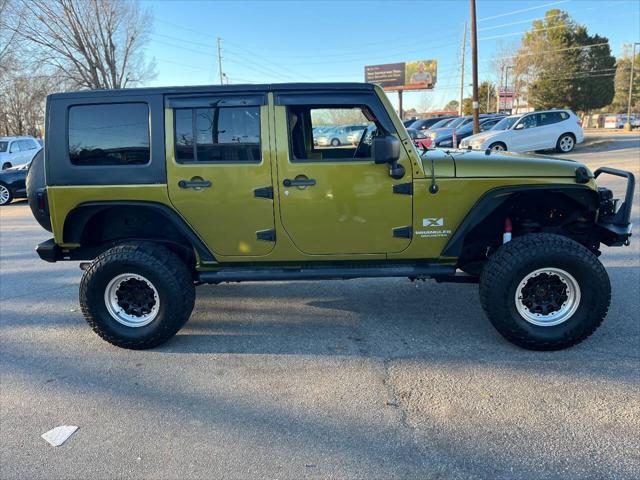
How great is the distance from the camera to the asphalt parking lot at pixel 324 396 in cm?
240

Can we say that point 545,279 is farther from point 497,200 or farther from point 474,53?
point 474,53

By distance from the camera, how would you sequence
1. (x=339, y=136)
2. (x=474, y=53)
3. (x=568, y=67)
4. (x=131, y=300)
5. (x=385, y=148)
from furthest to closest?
(x=568, y=67) → (x=474, y=53) → (x=339, y=136) → (x=131, y=300) → (x=385, y=148)

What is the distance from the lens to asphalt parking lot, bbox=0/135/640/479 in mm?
2404

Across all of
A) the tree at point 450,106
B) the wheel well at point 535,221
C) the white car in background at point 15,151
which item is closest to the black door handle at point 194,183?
the wheel well at point 535,221

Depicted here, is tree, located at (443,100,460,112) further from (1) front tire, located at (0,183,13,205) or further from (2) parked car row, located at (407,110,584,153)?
(1) front tire, located at (0,183,13,205)

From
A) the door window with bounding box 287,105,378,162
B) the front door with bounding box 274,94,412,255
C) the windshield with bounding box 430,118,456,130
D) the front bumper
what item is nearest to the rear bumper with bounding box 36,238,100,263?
the front door with bounding box 274,94,412,255

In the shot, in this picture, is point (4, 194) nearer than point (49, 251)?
No

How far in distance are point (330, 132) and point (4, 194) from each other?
12825mm

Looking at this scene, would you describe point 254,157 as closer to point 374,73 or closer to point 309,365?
point 309,365

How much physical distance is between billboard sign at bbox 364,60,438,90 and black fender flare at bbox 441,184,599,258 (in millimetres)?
55179

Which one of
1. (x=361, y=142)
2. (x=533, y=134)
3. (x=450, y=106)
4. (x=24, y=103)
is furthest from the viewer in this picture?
(x=450, y=106)

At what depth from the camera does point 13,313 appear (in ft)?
15.3

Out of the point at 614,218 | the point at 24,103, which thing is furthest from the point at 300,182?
the point at 24,103

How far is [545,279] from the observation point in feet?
11.6
